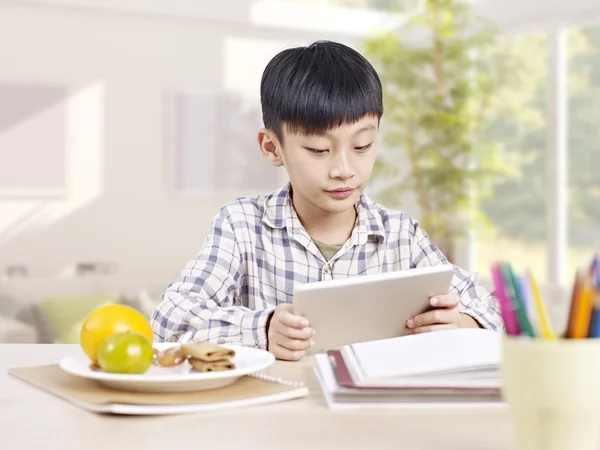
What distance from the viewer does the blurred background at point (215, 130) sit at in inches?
191

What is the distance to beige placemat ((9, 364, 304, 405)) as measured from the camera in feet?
3.09

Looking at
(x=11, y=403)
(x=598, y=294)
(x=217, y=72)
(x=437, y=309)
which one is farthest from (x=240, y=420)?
(x=217, y=72)

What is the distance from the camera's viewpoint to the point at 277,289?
1.81 m

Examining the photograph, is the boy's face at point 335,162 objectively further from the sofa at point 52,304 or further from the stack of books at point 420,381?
the sofa at point 52,304

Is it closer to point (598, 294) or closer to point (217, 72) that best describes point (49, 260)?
point (217, 72)

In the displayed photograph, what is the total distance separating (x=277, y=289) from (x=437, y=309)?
478 mm

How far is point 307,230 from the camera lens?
1836 mm

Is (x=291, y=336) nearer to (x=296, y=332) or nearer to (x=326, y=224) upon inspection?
(x=296, y=332)

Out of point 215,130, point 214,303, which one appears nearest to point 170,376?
point 214,303

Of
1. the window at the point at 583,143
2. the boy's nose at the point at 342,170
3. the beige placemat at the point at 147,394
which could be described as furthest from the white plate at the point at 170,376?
the window at the point at 583,143

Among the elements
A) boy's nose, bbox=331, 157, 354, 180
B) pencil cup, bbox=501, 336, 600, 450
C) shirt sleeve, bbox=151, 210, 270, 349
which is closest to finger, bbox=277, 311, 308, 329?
shirt sleeve, bbox=151, 210, 270, 349

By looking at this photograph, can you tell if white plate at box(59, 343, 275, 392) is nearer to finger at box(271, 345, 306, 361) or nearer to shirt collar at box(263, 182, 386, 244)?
finger at box(271, 345, 306, 361)

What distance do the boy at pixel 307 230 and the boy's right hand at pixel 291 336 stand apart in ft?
0.14

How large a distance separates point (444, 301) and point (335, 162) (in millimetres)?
357
